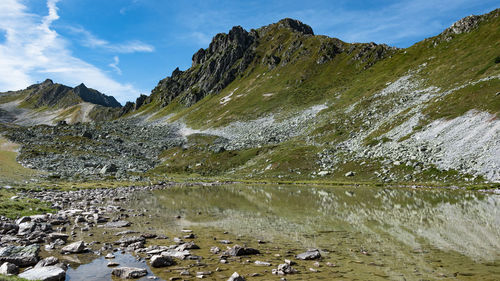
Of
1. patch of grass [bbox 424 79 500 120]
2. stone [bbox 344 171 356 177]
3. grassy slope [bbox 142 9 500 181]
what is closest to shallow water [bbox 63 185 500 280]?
stone [bbox 344 171 356 177]

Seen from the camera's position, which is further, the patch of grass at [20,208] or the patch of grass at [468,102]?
the patch of grass at [468,102]

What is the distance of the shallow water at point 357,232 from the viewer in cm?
1252

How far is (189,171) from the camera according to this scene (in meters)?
84.9

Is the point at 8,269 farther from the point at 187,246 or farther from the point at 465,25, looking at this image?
the point at 465,25

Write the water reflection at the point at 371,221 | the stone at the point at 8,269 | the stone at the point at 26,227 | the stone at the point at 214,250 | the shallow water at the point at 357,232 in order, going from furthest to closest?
the stone at the point at 26,227
the water reflection at the point at 371,221
the stone at the point at 214,250
the shallow water at the point at 357,232
the stone at the point at 8,269

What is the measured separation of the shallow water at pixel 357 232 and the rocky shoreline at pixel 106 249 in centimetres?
43

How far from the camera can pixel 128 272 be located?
1199 centimetres

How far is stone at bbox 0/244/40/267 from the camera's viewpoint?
1298 centimetres

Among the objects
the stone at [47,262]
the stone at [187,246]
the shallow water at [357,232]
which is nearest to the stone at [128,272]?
the shallow water at [357,232]

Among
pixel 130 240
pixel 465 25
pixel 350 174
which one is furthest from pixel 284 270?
pixel 465 25

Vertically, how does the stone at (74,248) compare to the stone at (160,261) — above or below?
above

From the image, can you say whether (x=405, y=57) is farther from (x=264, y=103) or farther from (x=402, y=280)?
(x=402, y=280)

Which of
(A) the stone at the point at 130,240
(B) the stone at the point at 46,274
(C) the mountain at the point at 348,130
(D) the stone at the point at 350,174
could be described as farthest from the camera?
(D) the stone at the point at 350,174

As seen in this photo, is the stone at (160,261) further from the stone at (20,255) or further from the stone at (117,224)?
the stone at (117,224)
